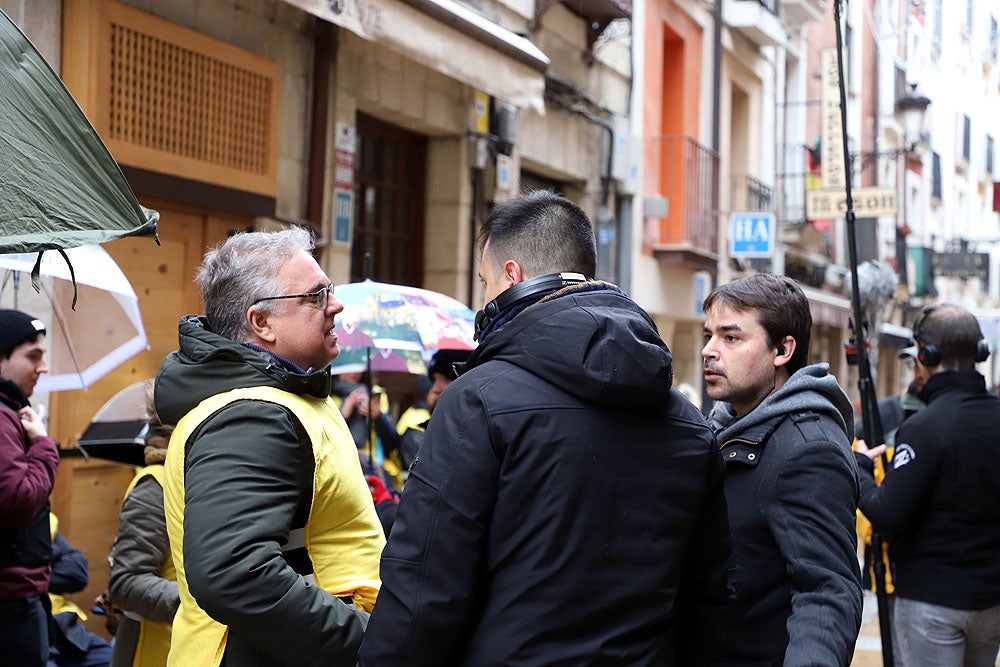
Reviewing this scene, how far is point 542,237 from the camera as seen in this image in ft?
7.97

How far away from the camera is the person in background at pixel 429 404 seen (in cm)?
668

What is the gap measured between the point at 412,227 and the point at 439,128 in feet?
3.10

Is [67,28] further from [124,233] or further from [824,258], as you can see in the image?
[824,258]

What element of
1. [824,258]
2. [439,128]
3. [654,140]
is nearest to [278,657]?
[439,128]

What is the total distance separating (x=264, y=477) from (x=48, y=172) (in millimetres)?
819

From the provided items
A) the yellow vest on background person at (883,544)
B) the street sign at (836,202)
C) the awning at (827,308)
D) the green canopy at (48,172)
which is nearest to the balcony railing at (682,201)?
the street sign at (836,202)

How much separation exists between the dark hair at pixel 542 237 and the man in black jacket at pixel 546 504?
2.9 inches

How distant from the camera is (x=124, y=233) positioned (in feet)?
8.93

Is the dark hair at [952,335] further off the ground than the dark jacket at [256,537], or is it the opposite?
the dark hair at [952,335]

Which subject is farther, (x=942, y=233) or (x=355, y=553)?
(x=942, y=233)

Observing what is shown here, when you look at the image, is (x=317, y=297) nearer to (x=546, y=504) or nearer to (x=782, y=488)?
(x=546, y=504)

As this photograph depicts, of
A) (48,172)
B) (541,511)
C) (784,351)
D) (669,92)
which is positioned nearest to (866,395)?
(784,351)

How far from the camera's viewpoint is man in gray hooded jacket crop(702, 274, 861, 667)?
2.75 m

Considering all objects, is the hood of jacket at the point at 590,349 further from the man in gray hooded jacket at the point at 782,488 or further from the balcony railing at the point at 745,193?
the balcony railing at the point at 745,193
